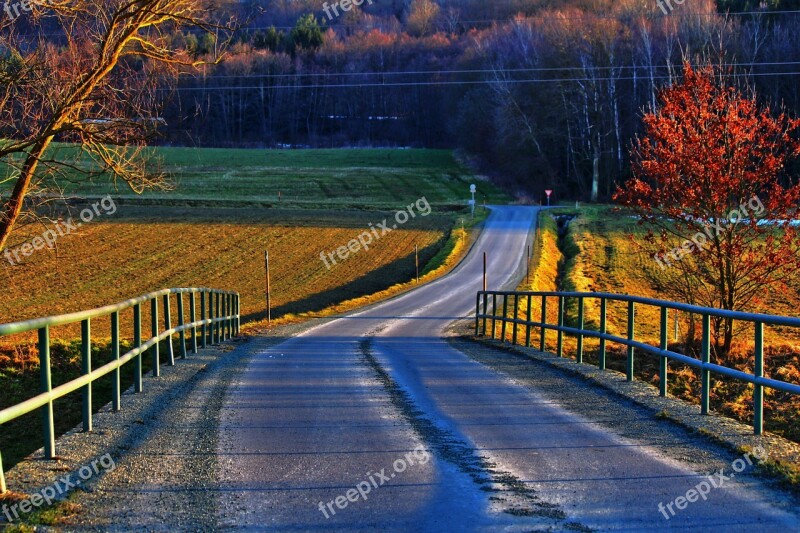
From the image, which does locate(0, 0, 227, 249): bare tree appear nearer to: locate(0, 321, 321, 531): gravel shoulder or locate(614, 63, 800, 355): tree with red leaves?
locate(0, 321, 321, 531): gravel shoulder

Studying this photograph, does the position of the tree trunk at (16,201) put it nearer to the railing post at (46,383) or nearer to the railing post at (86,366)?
the railing post at (86,366)

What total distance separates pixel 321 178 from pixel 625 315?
57.9 meters

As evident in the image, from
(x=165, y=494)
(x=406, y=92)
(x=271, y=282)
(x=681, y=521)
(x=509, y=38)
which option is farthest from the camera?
(x=406, y=92)

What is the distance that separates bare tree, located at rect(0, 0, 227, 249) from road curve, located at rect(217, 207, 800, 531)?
528 cm

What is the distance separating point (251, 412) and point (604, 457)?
3543mm

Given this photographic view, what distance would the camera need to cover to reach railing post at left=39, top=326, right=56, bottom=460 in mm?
5859

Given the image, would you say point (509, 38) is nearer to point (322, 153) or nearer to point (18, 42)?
point (322, 153)

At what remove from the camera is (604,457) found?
21.2ft

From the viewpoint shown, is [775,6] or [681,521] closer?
[681,521]

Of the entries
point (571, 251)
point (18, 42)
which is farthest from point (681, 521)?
point (571, 251)

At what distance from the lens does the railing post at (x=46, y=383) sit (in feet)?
19.2
